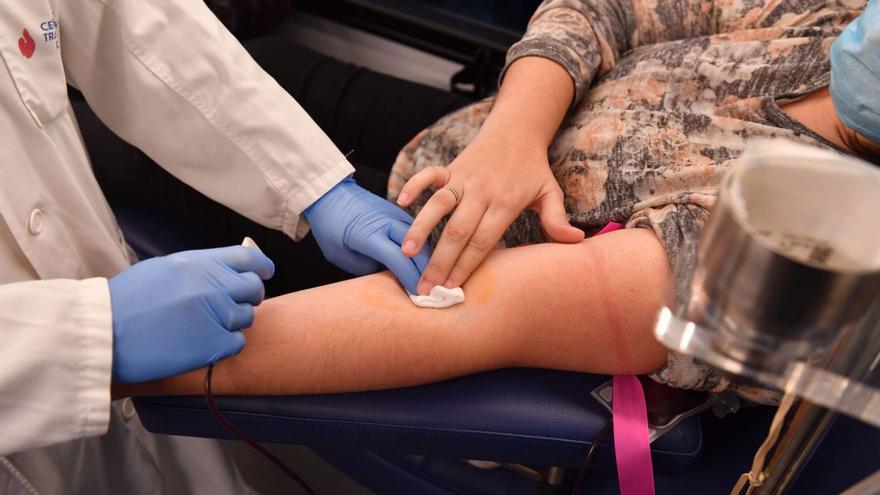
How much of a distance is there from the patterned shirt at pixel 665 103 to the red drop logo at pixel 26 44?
20.9 inches

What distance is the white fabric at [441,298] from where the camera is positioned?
0.78 meters

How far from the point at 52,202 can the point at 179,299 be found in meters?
0.25

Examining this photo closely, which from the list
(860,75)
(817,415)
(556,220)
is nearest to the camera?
(817,415)

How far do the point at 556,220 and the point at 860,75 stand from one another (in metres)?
0.37

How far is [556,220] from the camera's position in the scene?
86 centimetres

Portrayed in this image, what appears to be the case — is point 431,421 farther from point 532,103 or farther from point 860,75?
point 860,75

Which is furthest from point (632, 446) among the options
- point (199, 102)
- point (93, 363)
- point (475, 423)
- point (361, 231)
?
point (199, 102)

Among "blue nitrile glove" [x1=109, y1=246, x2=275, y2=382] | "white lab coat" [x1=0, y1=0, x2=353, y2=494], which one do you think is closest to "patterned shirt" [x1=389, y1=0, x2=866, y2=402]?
"white lab coat" [x1=0, y1=0, x2=353, y2=494]

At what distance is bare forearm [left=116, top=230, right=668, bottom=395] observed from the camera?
76cm

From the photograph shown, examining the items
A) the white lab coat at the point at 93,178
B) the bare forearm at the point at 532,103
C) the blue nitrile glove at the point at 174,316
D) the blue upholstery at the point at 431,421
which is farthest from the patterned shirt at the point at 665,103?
the blue nitrile glove at the point at 174,316

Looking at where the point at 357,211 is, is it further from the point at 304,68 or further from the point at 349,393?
the point at 304,68

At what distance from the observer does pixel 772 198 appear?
1.01 feet

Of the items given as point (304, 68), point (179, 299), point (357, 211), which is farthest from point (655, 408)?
point (304, 68)

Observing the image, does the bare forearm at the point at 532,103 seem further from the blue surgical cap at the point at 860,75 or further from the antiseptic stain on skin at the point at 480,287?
the blue surgical cap at the point at 860,75
